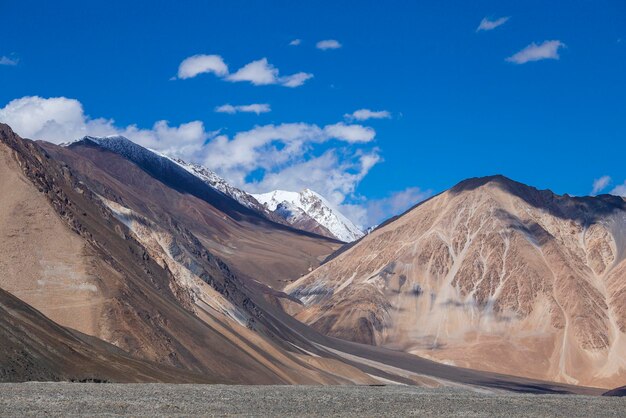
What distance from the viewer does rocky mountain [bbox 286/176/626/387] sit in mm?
145375

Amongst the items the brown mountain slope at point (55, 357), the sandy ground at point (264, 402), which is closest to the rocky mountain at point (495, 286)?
the brown mountain slope at point (55, 357)

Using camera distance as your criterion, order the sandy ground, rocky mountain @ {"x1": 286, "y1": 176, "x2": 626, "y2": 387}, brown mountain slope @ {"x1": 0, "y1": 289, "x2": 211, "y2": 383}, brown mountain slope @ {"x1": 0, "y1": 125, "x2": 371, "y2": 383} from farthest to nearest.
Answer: rocky mountain @ {"x1": 286, "y1": 176, "x2": 626, "y2": 387}, brown mountain slope @ {"x1": 0, "y1": 125, "x2": 371, "y2": 383}, brown mountain slope @ {"x1": 0, "y1": 289, "x2": 211, "y2": 383}, the sandy ground

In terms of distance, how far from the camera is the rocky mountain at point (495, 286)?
145 m

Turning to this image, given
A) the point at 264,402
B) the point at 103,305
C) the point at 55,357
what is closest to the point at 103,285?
the point at 103,305

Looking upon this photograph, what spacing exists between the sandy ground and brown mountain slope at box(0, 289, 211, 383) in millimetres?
6525

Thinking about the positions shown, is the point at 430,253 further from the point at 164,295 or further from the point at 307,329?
the point at 164,295

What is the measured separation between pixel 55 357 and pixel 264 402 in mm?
14738

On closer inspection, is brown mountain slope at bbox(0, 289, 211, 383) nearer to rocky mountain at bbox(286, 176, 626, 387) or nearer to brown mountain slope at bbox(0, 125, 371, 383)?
brown mountain slope at bbox(0, 125, 371, 383)

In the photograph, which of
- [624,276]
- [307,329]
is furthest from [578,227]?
[307,329]

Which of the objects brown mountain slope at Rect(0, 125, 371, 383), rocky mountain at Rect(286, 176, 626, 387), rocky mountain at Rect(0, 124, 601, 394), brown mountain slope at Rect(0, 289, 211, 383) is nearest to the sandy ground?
brown mountain slope at Rect(0, 289, 211, 383)

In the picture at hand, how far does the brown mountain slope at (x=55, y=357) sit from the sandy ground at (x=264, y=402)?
6525 mm

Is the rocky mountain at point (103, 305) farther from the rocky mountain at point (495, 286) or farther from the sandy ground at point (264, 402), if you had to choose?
A: the rocky mountain at point (495, 286)

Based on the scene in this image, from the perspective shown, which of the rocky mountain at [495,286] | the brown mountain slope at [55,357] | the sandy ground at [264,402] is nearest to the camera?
the sandy ground at [264,402]

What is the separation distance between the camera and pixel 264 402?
95.2 feet
